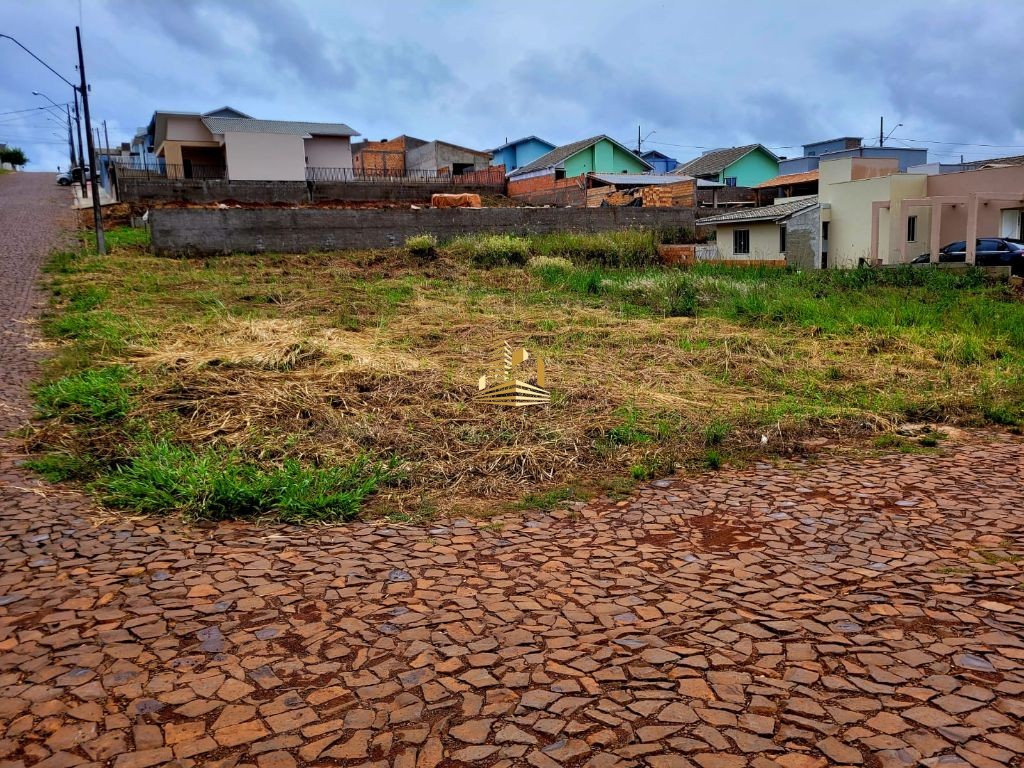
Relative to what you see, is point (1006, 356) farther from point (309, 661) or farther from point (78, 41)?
point (78, 41)

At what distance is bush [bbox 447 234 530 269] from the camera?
19344 mm

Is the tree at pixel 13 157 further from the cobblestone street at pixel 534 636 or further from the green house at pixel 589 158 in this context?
the cobblestone street at pixel 534 636

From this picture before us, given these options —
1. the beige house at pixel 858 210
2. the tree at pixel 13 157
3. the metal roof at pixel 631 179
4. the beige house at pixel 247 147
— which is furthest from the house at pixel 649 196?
the tree at pixel 13 157

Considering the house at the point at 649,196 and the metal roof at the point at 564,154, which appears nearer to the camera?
the house at the point at 649,196

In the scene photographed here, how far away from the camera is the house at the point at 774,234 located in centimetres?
2352

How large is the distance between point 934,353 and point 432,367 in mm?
6496

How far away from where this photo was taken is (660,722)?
2.67 metres

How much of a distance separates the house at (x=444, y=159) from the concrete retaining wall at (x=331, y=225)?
18.8 m

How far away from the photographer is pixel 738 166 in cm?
4356

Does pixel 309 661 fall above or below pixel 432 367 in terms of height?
below

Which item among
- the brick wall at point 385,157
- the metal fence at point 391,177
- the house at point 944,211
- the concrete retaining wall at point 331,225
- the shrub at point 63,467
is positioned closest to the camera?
the shrub at point 63,467

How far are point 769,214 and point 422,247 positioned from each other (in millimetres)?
11653

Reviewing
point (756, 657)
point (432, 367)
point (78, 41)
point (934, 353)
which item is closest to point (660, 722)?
point (756, 657)

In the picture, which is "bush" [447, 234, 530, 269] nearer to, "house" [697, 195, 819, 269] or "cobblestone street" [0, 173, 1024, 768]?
"house" [697, 195, 819, 269]
